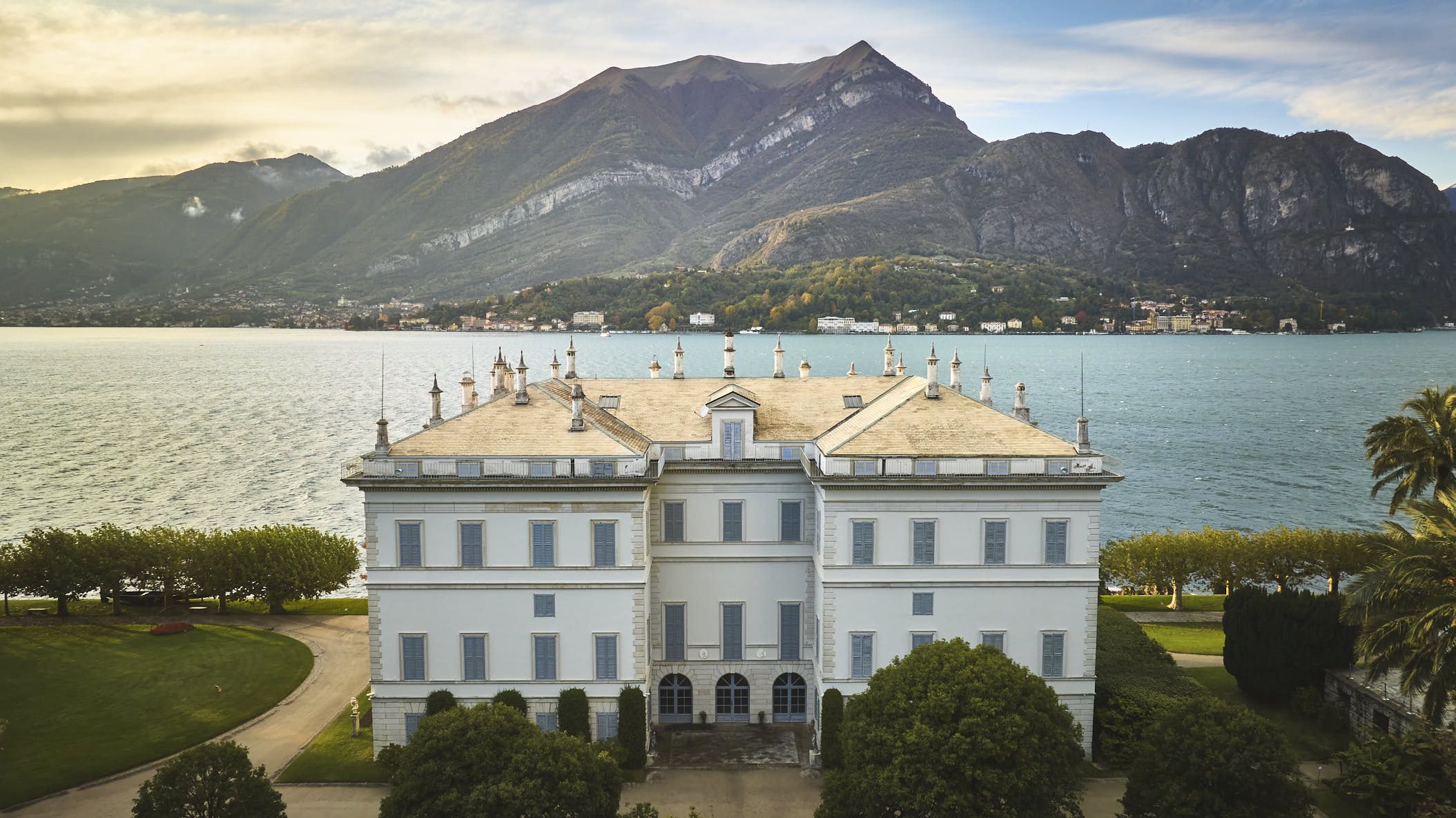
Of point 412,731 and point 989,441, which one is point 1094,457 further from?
point 412,731

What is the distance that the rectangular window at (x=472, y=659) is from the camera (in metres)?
33.9

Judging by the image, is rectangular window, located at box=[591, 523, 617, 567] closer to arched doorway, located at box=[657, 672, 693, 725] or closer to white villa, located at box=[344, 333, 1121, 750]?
white villa, located at box=[344, 333, 1121, 750]

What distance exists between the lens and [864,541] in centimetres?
3409

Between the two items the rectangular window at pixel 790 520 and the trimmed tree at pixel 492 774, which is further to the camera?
the rectangular window at pixel 790 520

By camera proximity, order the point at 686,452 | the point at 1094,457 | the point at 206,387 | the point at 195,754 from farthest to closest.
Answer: the point at 206,387 < the point at 686,452 < the point at 1094,457 < the point at 195,754

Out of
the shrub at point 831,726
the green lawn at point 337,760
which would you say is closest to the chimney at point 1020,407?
the shrub at point 831,726

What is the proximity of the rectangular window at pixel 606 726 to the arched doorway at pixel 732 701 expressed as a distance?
4635 mm

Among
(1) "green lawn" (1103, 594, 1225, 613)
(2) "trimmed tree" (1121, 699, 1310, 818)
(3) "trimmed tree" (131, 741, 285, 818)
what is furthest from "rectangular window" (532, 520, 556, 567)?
(1) "green lawn" (1103, 594, 1225, 613)

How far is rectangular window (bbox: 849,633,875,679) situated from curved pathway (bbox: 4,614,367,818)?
19186mm

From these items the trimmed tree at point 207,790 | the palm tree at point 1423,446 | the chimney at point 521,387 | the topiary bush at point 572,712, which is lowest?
the topiary bush at point 572,712

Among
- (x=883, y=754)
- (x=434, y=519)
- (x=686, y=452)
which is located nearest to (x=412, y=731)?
(x=434, y=519)

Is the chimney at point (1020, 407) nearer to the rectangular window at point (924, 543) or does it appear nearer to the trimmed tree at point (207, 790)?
the rectangular window at point (924, 543)

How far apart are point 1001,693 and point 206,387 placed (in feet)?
587

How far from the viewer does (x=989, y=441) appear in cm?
3444
